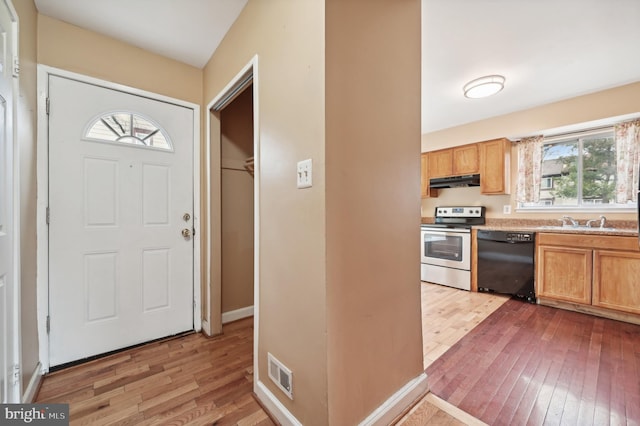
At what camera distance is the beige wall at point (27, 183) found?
138cm

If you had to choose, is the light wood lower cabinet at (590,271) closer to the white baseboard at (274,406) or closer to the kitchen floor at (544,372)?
the kitchen floor at (544,372)

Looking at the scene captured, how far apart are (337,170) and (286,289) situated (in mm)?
642

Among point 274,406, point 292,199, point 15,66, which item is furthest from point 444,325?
point 15,66

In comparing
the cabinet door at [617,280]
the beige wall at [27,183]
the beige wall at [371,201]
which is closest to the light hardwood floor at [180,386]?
the beige wall at [27,183]

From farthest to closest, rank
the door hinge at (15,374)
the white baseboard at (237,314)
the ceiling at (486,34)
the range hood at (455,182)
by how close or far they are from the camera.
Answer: the range hood at (455,182) → the white baseboard at (237,314) → the ceiling at (486,34) → the door hinge at (15,374)

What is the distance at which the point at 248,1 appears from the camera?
162 centimetres

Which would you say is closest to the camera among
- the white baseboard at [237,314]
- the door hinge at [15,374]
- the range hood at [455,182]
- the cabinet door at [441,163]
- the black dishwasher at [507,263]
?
the door hinge at [15,374]

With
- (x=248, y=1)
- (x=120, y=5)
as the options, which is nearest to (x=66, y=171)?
(x=120, y=5)

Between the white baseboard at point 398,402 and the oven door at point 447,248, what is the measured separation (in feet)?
7.61

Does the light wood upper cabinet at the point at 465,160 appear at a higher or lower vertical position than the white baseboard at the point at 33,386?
higher

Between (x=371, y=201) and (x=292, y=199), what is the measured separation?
38 centimetres

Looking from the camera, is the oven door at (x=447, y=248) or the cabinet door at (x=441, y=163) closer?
the oven door at (x=447, y=248)

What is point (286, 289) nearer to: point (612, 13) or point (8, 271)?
point (8, 271)
